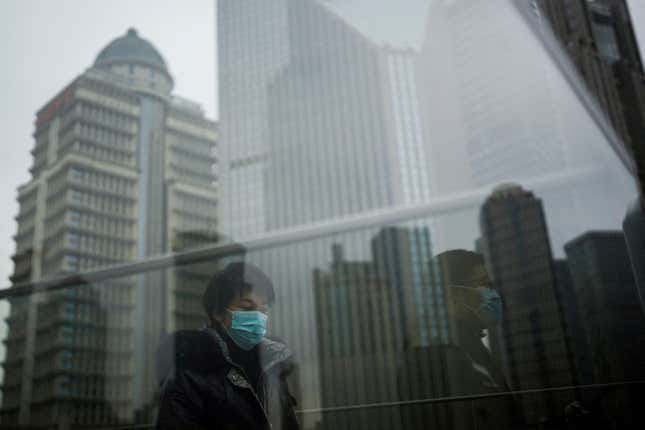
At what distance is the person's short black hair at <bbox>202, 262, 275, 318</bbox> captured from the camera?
0.90 m

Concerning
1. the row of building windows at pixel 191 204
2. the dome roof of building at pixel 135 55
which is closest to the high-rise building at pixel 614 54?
the dome roof of building at pixel 135 55

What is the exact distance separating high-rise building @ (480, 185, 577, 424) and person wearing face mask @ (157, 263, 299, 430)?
45cm

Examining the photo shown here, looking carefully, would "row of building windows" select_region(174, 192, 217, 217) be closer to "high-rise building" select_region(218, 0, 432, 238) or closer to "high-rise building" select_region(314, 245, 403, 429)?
"high-rise building" select_region(314, 245, 403, 429)

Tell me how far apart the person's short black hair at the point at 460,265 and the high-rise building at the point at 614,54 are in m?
1.53

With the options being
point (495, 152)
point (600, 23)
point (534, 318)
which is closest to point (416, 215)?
point (534, 318)

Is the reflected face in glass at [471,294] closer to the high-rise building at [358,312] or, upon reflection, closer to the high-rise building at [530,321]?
the high-rise building at [530,321]

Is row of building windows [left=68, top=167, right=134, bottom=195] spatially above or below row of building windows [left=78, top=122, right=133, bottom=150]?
above

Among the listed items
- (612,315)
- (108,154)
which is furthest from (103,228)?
(612,315)

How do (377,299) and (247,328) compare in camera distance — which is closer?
(247,328)

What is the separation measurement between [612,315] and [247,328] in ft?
4.62

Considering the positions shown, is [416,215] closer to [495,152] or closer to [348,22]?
[495,152]

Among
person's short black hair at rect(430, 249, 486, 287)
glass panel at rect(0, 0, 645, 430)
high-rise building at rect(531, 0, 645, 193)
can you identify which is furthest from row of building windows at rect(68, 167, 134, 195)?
person's short black hair at rect(430, 249, 486, 287)

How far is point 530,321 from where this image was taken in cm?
216

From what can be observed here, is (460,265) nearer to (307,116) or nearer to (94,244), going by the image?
(94,244)
